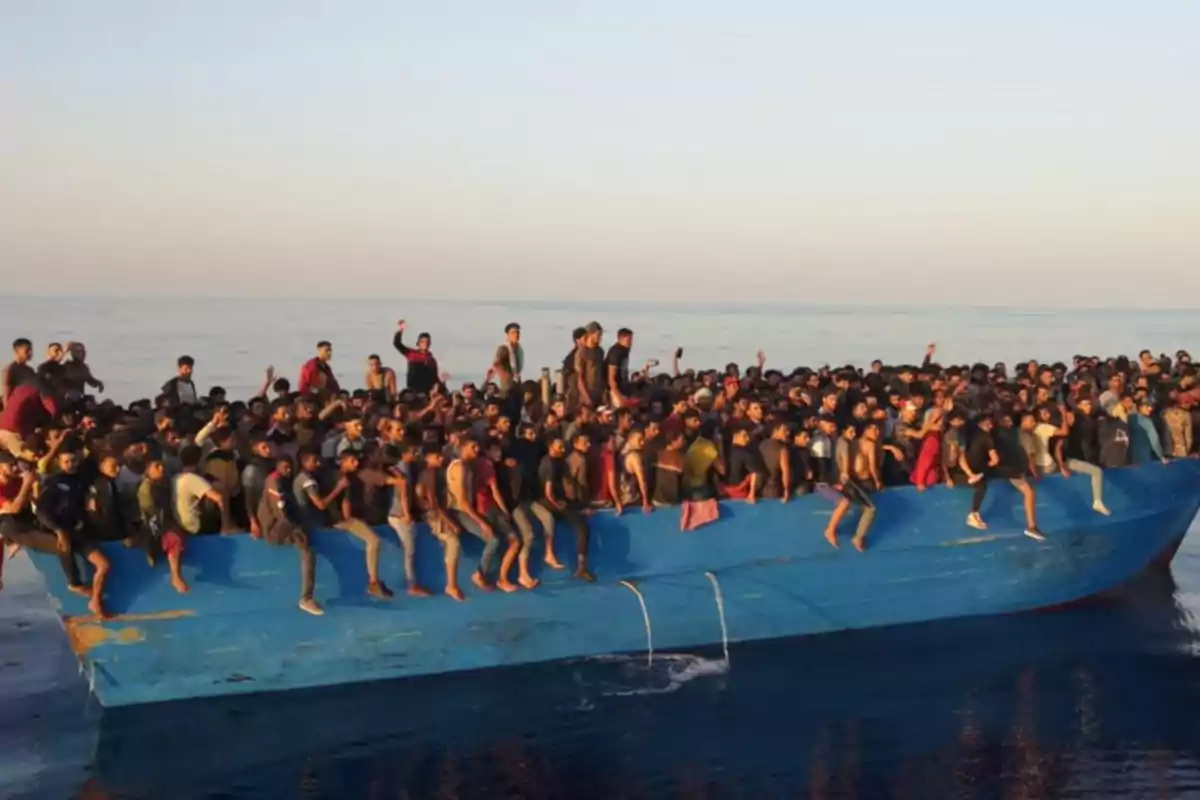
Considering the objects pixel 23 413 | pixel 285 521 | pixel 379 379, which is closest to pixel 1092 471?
pixel 379 379

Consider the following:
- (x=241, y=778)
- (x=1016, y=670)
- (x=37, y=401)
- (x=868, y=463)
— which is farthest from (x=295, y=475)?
(x=1016, y=670)

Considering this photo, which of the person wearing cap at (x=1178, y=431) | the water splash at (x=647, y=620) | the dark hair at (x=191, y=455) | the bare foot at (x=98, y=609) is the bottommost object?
the water splash at (x=647, y=620)

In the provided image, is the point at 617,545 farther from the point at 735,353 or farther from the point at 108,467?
the point at 735,353

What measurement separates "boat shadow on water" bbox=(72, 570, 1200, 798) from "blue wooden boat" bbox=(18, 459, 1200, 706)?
0.33 meters

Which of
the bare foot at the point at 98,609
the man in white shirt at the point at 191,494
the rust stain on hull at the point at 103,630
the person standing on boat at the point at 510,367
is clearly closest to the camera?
the bare foot at the point at 98,609

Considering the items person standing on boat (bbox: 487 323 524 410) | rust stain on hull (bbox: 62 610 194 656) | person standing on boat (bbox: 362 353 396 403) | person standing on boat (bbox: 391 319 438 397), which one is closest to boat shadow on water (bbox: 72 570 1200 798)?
rust stain on hull (bbox: 62 610 194 656)

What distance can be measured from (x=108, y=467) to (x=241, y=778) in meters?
3.24

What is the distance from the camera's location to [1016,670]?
48.4ft

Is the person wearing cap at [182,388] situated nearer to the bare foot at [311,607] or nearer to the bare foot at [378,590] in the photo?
the bare foot at [311,607]

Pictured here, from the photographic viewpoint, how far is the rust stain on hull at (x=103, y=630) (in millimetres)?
12164

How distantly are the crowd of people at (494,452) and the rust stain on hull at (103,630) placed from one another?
14.7 inches

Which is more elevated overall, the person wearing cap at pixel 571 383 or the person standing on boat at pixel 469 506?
the person wearing cap at pixel 571 383

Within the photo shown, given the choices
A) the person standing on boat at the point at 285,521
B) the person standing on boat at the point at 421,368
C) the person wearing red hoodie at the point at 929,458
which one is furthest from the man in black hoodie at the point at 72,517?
the person wearing red hoodie at the point at 929,458

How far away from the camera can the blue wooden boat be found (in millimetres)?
12477
